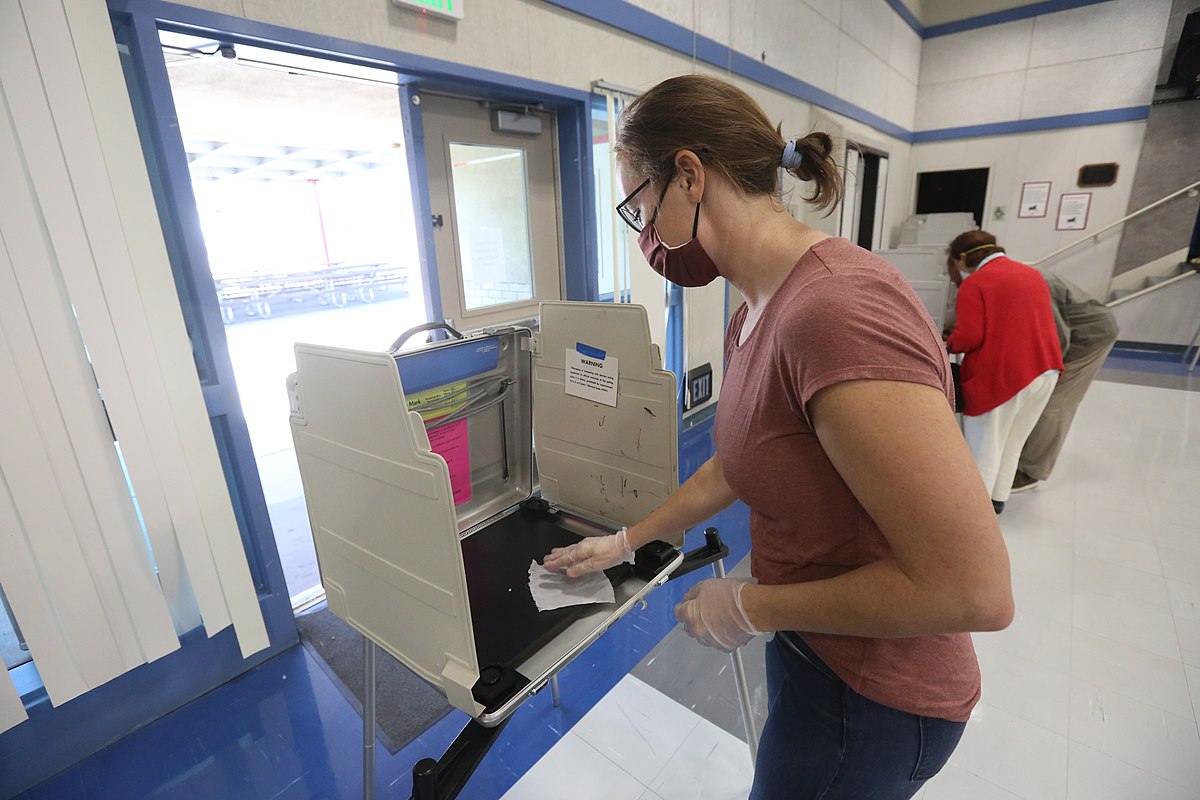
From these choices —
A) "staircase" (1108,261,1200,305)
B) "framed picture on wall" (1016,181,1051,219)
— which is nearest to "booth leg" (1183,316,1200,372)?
"staircase" (1108,261,1200,305)

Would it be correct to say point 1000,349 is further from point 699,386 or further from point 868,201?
point 868,201

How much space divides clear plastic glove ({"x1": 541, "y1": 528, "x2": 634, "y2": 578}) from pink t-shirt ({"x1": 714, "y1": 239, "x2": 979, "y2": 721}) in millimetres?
364

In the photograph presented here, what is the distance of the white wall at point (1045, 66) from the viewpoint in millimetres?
5492

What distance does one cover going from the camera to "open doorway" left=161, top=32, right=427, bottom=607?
2.52 metres

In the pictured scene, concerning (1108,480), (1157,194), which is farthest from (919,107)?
(1108,480)

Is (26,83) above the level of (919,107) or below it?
below

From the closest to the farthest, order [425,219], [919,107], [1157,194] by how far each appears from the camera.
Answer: [425,219], [1157,194], [919,107]

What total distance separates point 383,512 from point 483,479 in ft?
1.68

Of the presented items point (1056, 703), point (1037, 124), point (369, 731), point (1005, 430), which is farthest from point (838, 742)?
point (1037, 124)

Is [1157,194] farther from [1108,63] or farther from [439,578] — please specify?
[439,578]

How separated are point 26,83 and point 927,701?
2.03 metres

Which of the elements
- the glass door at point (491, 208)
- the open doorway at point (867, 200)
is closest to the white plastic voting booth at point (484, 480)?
the glass door at point (491, 208)

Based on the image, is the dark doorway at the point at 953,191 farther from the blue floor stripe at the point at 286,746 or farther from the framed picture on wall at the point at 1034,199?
the blue floor stripe at the point at 286,746

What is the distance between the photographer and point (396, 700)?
1765 millimetres
